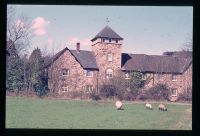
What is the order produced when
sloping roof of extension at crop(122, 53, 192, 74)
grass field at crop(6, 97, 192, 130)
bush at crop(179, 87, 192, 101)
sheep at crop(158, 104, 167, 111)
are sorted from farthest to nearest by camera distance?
sheep at crop(158, 104, 167, 111)
sloping roof of extension at crop(122, 53, 192, 74)
bush at crop(179, 87, 192, 101)
grass field at crop(6, 97, 192, 130)

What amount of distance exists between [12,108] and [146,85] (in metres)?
3.55

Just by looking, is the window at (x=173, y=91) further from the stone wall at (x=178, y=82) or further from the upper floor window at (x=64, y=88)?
the upper floor window at (x=64, y=88)

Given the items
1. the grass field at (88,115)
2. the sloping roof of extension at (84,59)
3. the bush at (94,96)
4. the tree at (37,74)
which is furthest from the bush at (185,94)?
the tree at (37,74)

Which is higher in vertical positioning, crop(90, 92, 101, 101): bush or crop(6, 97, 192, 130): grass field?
crop(90, 92, 101, 101): bush

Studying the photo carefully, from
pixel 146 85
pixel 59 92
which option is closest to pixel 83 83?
pixel 59 92

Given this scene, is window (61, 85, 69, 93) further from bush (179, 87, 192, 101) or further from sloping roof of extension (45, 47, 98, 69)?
bush (179, 87, 192, 101)

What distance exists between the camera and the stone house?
873cm

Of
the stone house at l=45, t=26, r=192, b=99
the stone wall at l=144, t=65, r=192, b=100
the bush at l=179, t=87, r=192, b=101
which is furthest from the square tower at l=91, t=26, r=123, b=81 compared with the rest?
the bush at l=179, t=87, r=192, b=101

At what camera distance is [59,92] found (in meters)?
8.56

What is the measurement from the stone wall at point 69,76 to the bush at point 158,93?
151 centimetres

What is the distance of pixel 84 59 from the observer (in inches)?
405

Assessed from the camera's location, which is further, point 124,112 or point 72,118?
point 124,112

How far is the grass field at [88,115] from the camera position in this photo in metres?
7.73
